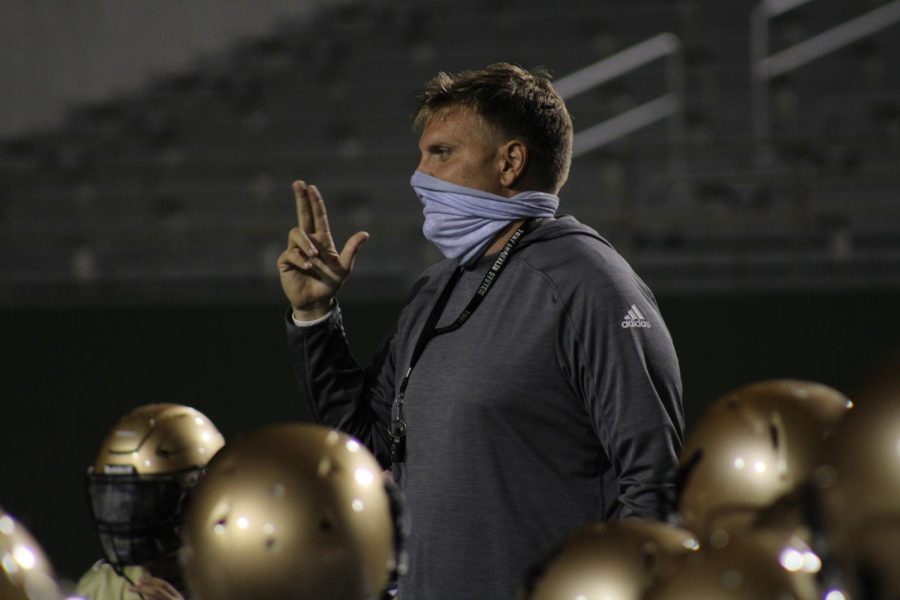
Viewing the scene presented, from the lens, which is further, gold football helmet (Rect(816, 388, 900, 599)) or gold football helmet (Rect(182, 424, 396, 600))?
gold football helmet (Rect(182, 424, 396, 600))

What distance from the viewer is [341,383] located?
2.48m

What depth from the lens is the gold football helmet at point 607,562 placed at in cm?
132

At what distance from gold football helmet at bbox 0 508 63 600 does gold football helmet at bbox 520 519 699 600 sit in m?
0.71

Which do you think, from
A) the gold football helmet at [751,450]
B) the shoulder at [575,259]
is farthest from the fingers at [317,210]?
the gold football helmet at [751,450]

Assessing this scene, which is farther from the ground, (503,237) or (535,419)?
(503,237)

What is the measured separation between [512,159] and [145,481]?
921 mm

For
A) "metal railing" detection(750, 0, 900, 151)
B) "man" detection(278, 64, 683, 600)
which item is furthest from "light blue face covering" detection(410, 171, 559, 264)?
"metal railing" detection(750, 0, 900, 151)

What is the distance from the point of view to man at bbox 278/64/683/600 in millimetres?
2062

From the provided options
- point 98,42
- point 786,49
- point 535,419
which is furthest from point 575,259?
point 98,42

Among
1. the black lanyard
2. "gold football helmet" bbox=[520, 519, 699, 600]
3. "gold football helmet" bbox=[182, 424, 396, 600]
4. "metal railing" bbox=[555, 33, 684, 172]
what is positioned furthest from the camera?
"metal railing" bbox=[555, 33, 684, 172]

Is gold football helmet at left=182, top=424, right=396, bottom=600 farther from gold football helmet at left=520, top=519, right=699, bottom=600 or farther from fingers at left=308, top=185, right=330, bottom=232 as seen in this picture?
fingers at left=308, top=185, right=330, bottom=232

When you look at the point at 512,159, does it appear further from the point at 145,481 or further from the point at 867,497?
the point at 867,497

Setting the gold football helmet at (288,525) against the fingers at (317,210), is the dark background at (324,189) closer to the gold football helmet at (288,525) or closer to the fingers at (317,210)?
the fingers at (317,210)

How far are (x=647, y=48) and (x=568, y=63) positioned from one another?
125 cm
